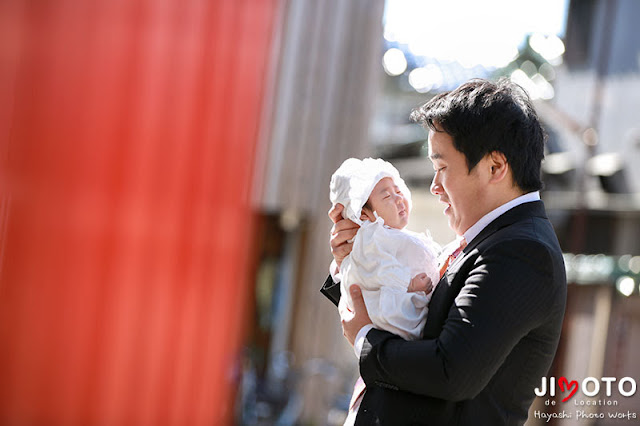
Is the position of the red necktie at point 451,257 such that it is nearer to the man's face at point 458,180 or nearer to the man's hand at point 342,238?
the man's face at point 458,180

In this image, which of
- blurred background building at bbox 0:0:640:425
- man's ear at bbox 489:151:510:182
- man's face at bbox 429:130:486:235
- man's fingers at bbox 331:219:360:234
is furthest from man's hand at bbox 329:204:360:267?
blurred background building at bbox 0:0:640:425

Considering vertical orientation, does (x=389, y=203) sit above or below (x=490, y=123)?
below

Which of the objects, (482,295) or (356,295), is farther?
(356,295)

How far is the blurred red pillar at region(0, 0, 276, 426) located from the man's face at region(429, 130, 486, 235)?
4.66 feet

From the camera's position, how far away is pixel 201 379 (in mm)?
2785

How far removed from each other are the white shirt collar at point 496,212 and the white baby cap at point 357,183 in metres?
0.25

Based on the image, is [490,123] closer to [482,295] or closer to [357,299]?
[482,295]

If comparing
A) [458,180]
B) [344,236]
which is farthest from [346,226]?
[458,180]

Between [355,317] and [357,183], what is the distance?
0.31m

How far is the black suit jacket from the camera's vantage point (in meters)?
1.24

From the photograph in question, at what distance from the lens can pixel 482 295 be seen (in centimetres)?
126

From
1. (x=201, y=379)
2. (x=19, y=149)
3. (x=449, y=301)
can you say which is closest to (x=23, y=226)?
(x=19, y=149)

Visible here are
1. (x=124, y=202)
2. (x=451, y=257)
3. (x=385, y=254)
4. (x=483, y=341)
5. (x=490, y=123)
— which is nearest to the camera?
(x=483, y=341)

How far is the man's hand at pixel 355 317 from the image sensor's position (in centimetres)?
142
